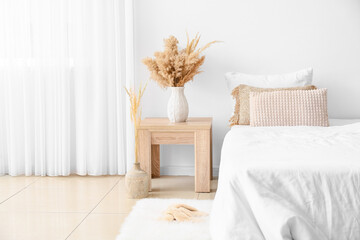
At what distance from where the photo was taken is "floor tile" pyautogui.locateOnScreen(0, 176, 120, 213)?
10.2 ft

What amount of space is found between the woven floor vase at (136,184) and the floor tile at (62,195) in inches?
9.0

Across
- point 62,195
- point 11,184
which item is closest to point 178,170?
point 62,195

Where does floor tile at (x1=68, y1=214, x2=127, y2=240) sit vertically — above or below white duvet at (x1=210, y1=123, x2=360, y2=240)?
below

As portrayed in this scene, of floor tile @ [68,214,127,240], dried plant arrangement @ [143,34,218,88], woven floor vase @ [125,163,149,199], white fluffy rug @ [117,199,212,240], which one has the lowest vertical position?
floor tile @ [68,214,127,240]

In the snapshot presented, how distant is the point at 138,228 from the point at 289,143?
38.0 inches

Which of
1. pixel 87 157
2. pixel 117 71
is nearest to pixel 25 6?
pixel 117 71

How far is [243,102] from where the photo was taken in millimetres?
3545

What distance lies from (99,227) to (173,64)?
4.53ft

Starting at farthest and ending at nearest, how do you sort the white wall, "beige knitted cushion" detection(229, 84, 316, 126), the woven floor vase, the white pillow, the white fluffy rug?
the white wall, the white pillow, "beige knitted cushion" detection(229, 84, 316, 126), the woven floor vase, the white fluffy rug

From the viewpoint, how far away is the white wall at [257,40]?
12.6ft

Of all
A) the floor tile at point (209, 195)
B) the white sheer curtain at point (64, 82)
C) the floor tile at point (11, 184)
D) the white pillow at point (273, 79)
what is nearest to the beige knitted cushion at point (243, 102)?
the white pillow at point (273, 79)

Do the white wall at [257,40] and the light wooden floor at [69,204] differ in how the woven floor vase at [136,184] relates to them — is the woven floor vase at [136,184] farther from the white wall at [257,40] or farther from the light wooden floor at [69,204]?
the white wall at [257,40]

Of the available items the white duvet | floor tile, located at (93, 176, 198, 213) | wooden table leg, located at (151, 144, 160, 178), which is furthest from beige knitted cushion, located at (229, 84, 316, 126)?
the white duvet

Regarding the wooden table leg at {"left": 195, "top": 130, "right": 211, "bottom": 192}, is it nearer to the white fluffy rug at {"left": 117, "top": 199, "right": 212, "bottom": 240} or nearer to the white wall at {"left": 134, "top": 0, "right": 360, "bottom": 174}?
the white fluffy rug at {"left": 117, "top": 199, "right": 212, "bottom": 240}
